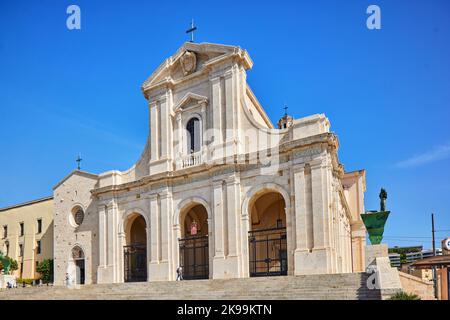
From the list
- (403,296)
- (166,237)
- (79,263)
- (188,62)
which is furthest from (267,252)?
(79,263)

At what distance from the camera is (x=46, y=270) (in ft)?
138

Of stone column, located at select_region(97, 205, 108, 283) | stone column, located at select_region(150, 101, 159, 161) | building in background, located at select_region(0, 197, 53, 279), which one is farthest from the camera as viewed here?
building in background, located at select_region(0, 197, 53, 279)

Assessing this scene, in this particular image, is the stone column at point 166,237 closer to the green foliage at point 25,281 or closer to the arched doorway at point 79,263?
the arched doorway at point 79,263

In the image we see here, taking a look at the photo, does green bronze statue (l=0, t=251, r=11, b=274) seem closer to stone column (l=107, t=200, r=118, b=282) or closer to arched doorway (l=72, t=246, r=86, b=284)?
arched doorway (l=72, t=246, r=86, b=284)

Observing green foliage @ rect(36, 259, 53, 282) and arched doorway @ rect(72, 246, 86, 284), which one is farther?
green foliage @ rect(36, 259, 53, 282)

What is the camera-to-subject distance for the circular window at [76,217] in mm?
37000

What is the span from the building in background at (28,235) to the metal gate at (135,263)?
1255cm

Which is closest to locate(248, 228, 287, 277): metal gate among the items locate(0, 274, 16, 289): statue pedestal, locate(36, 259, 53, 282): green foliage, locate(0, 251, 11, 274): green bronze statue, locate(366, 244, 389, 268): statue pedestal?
locate(366, 244, 389, 268): statue pedestal

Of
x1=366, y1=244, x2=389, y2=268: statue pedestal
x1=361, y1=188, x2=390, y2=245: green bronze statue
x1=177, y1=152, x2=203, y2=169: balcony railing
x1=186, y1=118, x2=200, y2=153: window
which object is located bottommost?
x1=366, y1=244, x2=389, y2=268: statue pedestal

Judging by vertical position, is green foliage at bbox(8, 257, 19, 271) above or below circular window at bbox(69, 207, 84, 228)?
below

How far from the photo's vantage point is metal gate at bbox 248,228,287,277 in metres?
27.9

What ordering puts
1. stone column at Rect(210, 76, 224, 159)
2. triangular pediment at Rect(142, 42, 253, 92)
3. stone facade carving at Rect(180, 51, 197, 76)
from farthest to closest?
stone facade carving at Rect(180, 51, 197, 76)
triangular pediment at Rect(142, 42, 253, 92)
stone column at Rect(210, 76, 224, 159)

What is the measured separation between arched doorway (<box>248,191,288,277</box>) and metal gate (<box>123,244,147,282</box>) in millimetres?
8116

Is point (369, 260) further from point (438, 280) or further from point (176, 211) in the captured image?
point (176, 211)
